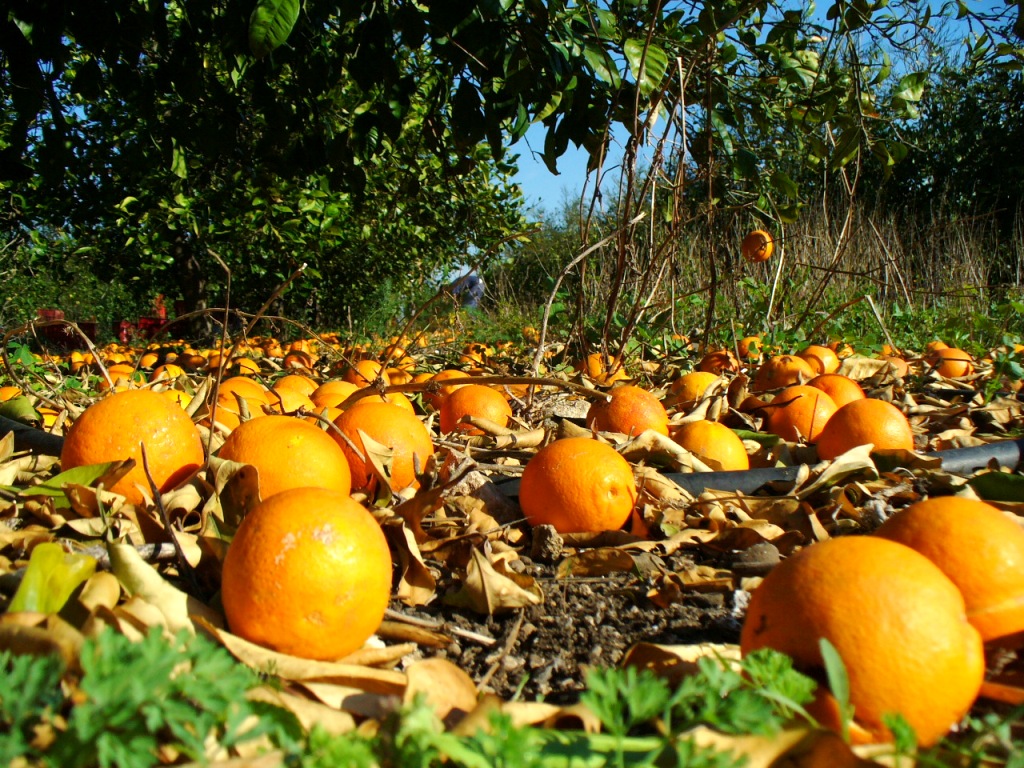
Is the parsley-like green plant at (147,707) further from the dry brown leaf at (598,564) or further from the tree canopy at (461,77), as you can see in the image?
the tree canopy at (461,77)

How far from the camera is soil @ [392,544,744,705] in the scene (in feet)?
4.31

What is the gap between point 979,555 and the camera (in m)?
1.17

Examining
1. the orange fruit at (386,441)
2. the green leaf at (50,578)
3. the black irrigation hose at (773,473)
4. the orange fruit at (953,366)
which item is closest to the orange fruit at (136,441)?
the orange fruit at (386,441)

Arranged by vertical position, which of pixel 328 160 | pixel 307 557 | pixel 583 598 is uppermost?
pixel 328 160

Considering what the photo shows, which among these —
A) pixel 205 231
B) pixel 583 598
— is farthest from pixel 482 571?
pixel 205 231

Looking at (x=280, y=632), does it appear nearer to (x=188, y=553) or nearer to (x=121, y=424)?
(x=188, y=553)

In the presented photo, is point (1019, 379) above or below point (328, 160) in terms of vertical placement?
below

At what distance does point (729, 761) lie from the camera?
0.78m

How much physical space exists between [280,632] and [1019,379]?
3.91 m

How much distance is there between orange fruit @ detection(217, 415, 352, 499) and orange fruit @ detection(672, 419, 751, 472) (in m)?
Result: 1.29

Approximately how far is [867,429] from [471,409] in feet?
4.78

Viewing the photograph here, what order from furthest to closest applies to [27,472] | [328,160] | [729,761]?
[328,160] < [27,472] < [729,761]

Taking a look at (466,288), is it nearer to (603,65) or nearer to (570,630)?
(603,65)

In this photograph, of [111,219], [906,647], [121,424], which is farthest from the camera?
[111,219]
